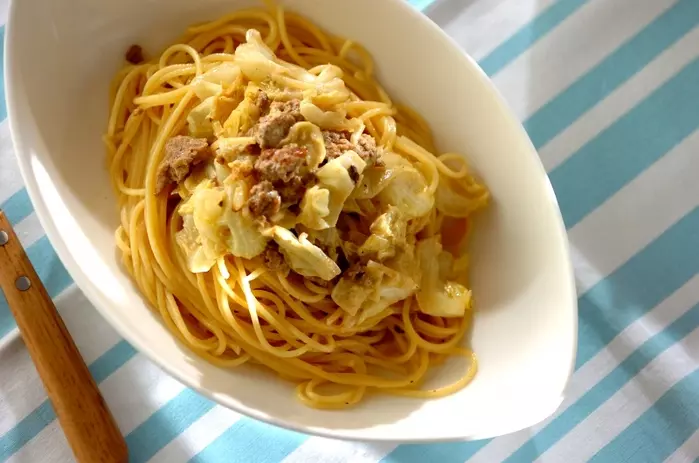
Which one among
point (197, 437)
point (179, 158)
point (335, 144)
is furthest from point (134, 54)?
point (197, 437)

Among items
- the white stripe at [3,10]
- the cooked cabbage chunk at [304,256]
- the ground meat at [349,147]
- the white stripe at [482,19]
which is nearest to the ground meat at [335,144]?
the ground meat at [349,147]

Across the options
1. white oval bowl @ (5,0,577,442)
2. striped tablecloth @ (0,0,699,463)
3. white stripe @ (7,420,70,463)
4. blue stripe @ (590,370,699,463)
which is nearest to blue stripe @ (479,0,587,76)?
striped tablecloth @ (0,0,699,463)

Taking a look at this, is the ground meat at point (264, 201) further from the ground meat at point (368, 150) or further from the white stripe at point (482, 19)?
the white stripe at point (482, 19)

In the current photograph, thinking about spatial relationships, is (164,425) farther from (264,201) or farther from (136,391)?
(264,201)

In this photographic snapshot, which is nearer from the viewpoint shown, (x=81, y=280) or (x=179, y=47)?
(x=81, y=280)

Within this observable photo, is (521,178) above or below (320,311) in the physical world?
above

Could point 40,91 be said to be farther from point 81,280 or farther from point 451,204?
point 451,204

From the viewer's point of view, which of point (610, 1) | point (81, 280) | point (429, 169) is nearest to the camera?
point (81, 280)

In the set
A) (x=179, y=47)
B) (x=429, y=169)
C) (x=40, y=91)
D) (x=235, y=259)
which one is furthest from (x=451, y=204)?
(x=40, y=91)
